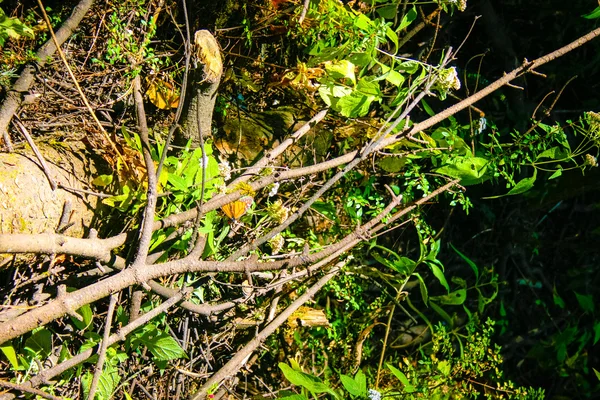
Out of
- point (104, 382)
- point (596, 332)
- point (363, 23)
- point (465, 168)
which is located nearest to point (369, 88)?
point (363, 23)

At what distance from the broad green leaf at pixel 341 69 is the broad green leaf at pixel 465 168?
40cm

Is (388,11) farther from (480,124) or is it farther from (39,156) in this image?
(39,156)

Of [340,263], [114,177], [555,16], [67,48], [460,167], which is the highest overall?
[67,48]

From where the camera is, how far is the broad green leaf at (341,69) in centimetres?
146

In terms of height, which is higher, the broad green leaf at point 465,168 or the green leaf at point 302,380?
the broad green leaf at point 465,168

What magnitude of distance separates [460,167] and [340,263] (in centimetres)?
45

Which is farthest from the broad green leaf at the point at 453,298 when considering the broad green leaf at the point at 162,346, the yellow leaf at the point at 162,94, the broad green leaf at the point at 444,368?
the yellow leaf at the point at 162,94

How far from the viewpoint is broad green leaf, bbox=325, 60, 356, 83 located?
1.46 m

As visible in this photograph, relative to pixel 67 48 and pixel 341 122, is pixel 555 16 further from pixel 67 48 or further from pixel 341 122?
pixel 67 48

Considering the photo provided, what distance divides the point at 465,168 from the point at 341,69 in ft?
1.54

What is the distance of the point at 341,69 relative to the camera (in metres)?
1.46

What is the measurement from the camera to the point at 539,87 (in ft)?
7.13

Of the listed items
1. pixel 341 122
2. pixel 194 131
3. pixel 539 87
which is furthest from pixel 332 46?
pixel 539 87

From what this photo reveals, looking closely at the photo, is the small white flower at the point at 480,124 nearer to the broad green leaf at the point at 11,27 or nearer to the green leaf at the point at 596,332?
the green leaf at the point at 596,332
